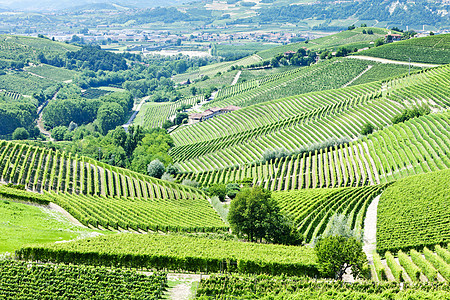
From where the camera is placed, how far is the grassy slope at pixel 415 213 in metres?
47.9

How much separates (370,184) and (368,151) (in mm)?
14061

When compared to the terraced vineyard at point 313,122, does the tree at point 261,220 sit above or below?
below

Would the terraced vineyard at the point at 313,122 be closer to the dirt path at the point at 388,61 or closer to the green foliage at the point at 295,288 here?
the dirt path at the point at 388,61

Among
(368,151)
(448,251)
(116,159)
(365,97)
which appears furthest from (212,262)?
(365,97)

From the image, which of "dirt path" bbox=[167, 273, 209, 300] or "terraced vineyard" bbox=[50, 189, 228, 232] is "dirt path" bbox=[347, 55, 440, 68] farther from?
"dirt path" bbox=[167, 273, 209, 300]

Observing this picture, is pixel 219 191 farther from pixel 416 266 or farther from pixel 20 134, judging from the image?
pixel 20 134

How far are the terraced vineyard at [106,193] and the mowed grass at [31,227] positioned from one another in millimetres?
3132

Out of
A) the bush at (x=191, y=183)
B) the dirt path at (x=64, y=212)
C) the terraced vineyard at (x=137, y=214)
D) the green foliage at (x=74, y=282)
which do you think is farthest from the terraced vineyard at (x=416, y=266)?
the bush at (x=191, y=183)

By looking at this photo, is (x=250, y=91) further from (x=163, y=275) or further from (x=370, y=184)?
(x=163, y=275)

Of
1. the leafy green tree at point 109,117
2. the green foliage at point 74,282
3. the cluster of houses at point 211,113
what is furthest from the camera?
the leafy green tree at point 109,117

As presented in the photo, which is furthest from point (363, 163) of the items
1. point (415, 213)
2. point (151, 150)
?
point (151, 150)

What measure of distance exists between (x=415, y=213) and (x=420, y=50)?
5072 inches

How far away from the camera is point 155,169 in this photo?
4060 inches

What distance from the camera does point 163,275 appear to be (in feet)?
128
